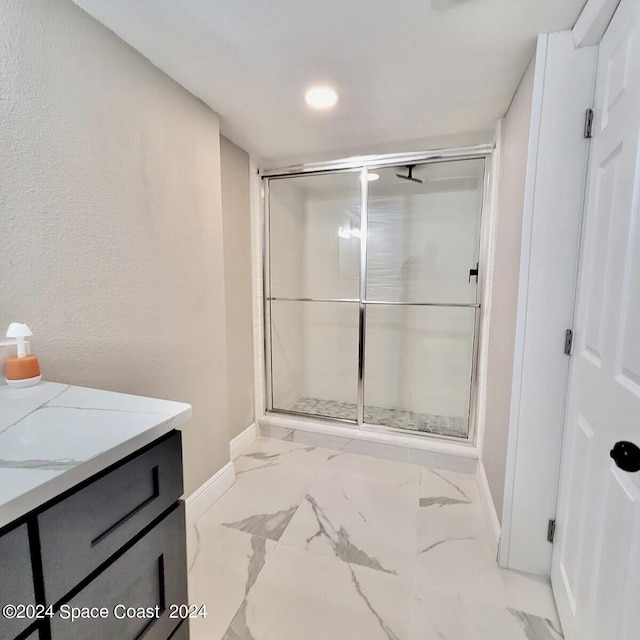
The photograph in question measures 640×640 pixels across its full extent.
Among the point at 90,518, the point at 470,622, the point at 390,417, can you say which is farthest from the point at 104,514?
the point at 390,417

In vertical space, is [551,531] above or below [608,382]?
below

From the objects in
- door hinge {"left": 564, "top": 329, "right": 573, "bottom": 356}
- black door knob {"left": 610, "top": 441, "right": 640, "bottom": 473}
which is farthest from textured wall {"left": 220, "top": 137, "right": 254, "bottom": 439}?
black door knob {"left": 610, "top": 441, "right": 640, "bottom": 473}

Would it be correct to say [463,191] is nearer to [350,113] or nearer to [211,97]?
[350,113]

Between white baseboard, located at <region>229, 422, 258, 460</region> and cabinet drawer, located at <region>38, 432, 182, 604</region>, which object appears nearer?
cabinet drawer, located at <region>38, 432, 182, 604</region>

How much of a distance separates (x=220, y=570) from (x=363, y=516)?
0.72 meters

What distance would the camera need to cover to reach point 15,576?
48 centimetres

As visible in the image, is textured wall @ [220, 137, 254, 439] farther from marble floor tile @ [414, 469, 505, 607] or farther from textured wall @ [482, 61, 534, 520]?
textured wall @ [482, 61, 534, 520]

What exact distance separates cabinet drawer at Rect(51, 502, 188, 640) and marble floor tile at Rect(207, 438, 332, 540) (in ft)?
2.96

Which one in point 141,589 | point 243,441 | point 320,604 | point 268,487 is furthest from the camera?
point 243,441

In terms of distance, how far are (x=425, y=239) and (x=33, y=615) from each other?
276cm

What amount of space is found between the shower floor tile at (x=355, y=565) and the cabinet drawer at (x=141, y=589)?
1.92 ft

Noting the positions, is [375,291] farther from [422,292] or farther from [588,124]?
[588,124]

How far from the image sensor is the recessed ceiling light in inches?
59.7

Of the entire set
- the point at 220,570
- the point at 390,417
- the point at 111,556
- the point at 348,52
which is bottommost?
the point at 220,570
